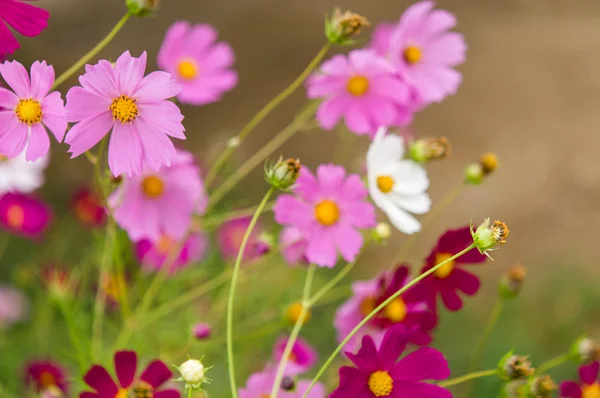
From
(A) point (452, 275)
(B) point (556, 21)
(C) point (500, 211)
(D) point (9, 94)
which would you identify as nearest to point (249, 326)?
(A) point (452, 275)

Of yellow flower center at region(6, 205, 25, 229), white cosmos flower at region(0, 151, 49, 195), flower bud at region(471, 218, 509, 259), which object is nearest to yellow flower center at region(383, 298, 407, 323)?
flower bud at region(471, 218, 509, 259)

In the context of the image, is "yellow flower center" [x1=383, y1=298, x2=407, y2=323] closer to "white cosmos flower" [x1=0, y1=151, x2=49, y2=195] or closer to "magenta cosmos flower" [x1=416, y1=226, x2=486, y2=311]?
"magenta cosmos flower" [x1=416, y1=226, x2=486, y2=311]

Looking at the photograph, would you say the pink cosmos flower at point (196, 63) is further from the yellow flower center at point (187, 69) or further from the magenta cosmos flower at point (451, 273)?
the magenta cosmos flower at point (451, 273)

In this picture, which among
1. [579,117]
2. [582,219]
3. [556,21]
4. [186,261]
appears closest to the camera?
[186,261]

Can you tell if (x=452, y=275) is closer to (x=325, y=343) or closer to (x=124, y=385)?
(x=124, y=385)

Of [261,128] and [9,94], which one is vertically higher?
[261,128]

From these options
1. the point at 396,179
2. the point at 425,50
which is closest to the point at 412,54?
the point at 425,50
